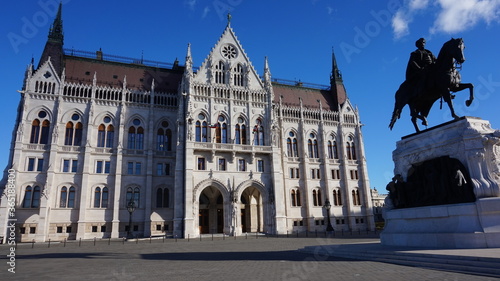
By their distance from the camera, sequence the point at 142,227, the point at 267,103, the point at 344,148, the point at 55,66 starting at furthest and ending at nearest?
the point at 344,148 < the point at 267,103 < the point at 55,66 < the point at 142,227

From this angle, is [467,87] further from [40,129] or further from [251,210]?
[40,129]

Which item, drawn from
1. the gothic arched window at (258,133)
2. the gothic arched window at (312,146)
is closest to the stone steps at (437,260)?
the gothic arched window at (258,133)

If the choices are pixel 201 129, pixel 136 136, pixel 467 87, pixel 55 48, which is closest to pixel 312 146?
pixel 201 129

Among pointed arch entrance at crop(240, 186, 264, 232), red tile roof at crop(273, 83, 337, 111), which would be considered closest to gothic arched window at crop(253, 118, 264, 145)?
pointed arch entrance at crop(240, 186, 264, 232)

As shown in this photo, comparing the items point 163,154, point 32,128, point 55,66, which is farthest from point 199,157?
point 55,66

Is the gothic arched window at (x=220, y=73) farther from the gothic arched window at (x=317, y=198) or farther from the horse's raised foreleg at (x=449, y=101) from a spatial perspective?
A: the horse's raised foreleg at (x=449, y=101)

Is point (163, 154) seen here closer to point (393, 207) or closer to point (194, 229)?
point (194, 229)

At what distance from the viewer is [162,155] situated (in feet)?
138

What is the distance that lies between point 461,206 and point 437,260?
2768mm

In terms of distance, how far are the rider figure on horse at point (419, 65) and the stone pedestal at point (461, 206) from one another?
2330 mm

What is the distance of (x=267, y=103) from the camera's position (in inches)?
1780

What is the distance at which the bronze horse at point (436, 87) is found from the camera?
42.4ft

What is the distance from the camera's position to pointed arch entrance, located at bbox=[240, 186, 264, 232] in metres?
43.9

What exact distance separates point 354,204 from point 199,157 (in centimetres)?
2675
